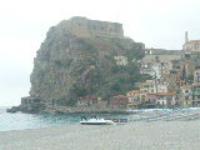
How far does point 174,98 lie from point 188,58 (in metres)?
31.7

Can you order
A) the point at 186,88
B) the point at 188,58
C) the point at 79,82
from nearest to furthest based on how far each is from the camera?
the point at 186,88, the point at 79,82, the point at 188,58

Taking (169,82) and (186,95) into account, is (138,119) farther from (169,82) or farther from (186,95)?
(169,82)

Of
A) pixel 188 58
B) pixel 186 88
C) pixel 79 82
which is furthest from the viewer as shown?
pixel 188 58

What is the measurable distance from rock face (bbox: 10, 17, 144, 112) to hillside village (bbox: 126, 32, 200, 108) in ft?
21.7

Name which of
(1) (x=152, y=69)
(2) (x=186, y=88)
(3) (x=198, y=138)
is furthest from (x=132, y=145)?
(1) (x=152, y=69)

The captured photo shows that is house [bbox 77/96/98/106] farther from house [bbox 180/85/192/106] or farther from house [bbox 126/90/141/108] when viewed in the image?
house [bbox 180/85/192/106]

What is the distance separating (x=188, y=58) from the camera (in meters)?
188

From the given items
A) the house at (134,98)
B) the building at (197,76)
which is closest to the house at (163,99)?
the house at (134,98)

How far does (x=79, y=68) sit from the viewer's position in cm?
17288

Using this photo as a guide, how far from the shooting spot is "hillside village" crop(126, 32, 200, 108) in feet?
518

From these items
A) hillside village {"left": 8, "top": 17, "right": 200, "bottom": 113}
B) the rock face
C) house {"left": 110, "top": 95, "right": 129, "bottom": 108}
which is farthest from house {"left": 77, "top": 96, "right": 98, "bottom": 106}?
house {"left": 110, "top": 95, "right": 129, "bottom": 108}

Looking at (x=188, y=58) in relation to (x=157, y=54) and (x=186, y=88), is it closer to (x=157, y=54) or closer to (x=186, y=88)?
(x=157, y=54)

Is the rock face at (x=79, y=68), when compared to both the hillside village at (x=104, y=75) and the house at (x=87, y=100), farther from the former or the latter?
the house at (x=87, y=100)

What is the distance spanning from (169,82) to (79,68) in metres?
29.2
